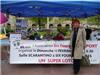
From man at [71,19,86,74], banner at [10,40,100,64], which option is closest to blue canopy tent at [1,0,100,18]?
banner at [10,40,100,64]

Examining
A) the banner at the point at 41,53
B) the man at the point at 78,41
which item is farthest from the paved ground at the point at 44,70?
the man at the point at 78,41

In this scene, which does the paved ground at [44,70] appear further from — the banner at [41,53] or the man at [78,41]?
the man at [78,41]

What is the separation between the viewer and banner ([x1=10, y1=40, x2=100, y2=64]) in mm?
12891

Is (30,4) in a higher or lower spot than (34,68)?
higher

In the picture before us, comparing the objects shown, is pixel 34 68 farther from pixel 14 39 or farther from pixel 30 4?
pixel 30 4

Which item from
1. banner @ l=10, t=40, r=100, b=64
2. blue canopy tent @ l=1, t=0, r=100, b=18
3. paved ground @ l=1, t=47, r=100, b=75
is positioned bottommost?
paved ground @ l=1, t=47, r=100, b=75

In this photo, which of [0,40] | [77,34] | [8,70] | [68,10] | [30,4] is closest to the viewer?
[77,34]

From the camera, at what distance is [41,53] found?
42.5 ft

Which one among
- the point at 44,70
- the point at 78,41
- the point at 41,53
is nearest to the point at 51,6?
the point at 41,53

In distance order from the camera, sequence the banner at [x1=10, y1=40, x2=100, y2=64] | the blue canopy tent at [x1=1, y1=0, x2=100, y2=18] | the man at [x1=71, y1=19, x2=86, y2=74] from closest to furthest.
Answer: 1. the man at [x1=71, y1=19, x2=86, y2=74]
2. the banner at [x1=10, y1=40, x2=100, y2=64]
3. the blue canopy tent at [x1=1, y1=0, x2=100, y2=18]

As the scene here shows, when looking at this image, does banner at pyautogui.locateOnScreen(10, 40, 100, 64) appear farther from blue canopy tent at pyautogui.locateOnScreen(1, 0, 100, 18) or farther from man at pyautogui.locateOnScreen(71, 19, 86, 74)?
blue canopy tent at pyautogui.locateOnScreen(1, 0, 100, 18)

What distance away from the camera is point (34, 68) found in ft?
41.8

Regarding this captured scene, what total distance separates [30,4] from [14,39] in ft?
4.74

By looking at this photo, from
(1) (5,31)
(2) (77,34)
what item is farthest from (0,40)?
(2) (77,34)
